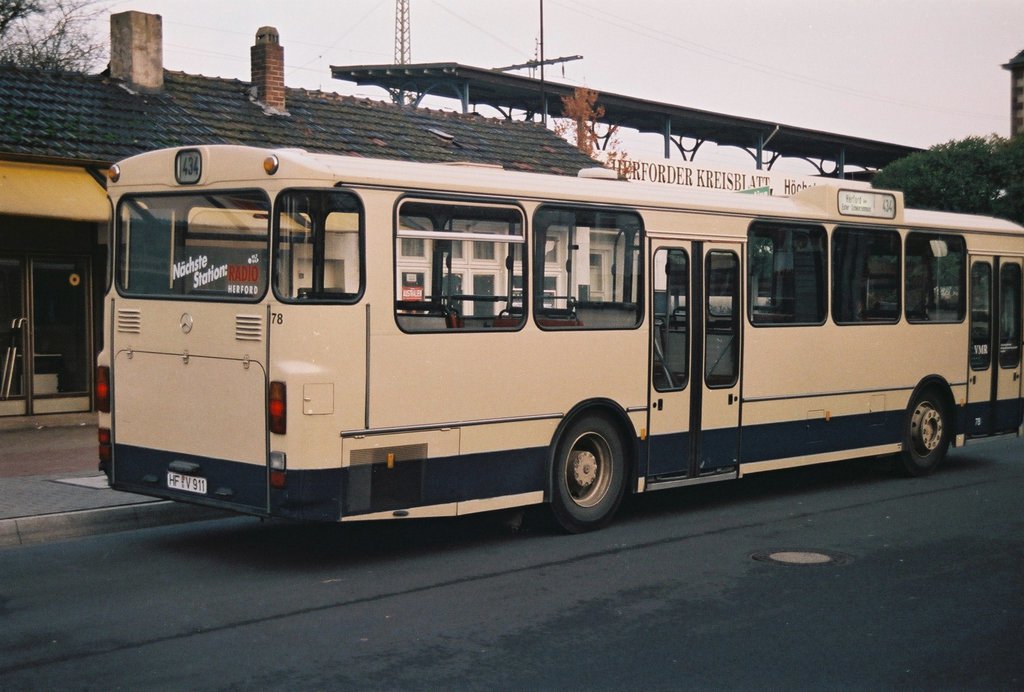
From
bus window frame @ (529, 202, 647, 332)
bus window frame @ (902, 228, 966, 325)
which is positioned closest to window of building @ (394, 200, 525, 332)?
bus window frame @ (529, 202, 647, 332)

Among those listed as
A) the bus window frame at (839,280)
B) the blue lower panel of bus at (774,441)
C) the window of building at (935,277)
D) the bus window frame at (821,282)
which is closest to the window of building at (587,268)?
the blue lower panel of bus at (774,441)

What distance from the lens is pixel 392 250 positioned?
8.84 m

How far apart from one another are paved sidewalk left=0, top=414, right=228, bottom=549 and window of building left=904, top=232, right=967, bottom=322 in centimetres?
763

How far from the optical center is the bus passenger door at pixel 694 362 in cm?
1095

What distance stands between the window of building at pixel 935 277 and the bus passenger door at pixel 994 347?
30cm

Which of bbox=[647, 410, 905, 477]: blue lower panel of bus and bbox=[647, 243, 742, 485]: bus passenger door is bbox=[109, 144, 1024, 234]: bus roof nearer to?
bbox=[647, 243, 742, 485]: bus passenger door

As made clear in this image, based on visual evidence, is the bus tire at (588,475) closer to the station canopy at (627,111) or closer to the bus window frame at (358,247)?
the bus window frame at (358,247)

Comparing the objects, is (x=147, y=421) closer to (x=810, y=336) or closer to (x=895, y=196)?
(x=810, y=336)

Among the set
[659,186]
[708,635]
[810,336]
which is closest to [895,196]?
[810,336]

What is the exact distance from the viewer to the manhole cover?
918 cm

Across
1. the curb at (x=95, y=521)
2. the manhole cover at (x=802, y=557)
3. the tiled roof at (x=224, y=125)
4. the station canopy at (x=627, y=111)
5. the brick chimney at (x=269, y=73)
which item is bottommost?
the manhole cover at (x=802, y=557)

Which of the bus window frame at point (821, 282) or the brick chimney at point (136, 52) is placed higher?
the brick chimney at point (136, 52)

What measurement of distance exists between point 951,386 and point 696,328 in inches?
182

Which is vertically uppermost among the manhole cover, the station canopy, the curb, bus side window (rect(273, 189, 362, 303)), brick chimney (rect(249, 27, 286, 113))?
the station canopy
